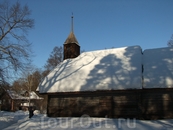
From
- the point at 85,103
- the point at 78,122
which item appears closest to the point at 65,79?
the point at 85,103

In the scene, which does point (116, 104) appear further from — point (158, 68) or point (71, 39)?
point (71, 39)

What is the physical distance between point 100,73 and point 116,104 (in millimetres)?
2942

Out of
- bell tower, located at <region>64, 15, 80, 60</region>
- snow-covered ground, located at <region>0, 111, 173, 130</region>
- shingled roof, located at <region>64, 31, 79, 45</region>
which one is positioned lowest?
snow-covered ground, located at <region>0, 111, 173, 130</region>

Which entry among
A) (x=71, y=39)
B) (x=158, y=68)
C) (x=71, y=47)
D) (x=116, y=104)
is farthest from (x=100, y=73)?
(x=71, y=39)

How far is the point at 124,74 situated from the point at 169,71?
10.5ft

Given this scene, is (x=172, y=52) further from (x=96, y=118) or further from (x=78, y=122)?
(x=78, y=122)

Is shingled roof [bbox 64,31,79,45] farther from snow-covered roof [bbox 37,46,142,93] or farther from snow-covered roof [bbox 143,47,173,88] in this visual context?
snow-covered roof [bbox 143,47,173,88]

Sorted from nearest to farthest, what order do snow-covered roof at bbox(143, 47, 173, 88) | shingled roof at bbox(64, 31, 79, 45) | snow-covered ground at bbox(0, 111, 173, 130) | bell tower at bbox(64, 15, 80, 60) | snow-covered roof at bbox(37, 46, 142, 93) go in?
1. snow-covered ground at bbox(0, 111, 173, 130)
2. snow-covered roof at bbox(143, 47, 173, 88)
3. snow-covered roof at bbox(37, 46, 142, 93)
4. bell tower at bbox(64, 15, 80, 60)
5. shingled roof at bbox(64, 31, 79, 45)

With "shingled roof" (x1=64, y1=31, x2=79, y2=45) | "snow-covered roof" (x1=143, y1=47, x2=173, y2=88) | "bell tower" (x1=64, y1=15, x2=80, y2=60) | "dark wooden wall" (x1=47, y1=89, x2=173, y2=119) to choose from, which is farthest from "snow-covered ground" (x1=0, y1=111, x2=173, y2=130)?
"shingled roof" (x1=64, y1=31, x2=79, y2=45)

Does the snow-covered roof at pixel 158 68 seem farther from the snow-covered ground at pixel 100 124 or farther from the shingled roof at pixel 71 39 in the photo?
the shingled roof at pixel 71 39

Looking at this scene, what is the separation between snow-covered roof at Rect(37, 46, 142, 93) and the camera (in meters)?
14.0

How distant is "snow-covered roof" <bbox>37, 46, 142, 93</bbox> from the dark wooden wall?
58cm

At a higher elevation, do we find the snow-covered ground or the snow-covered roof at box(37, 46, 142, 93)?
the snow-covered roof at box(37, 46, 142, 93)

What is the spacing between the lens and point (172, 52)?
15.6 metres
